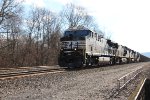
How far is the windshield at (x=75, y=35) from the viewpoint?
29509 millimetres

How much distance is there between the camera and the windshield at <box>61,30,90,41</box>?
1162 inches

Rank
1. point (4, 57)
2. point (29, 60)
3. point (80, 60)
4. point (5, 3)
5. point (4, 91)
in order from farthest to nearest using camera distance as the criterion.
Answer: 1. point (29, 60)
2. point (5, 3)
3. point (4, 57)
4. point (80, 60)
5. point (4, 91)

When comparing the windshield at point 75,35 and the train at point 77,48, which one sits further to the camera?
the windshield at point 75,35

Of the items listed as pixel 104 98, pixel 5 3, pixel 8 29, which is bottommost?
pixel 104 98

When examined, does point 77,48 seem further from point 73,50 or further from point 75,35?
point 75,35

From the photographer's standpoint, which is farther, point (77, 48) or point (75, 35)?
point (75, 35)

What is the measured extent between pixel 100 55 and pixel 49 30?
40.6 meters

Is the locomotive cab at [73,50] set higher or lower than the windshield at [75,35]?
lower

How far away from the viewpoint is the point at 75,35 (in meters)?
29.9

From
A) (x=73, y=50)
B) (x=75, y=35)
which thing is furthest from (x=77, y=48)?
(x=75, y=35)

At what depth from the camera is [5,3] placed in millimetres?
48344

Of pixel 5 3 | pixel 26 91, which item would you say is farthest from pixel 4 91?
pixel 5 3

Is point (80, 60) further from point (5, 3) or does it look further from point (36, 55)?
point (36, 55)

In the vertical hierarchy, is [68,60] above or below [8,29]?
→ below
